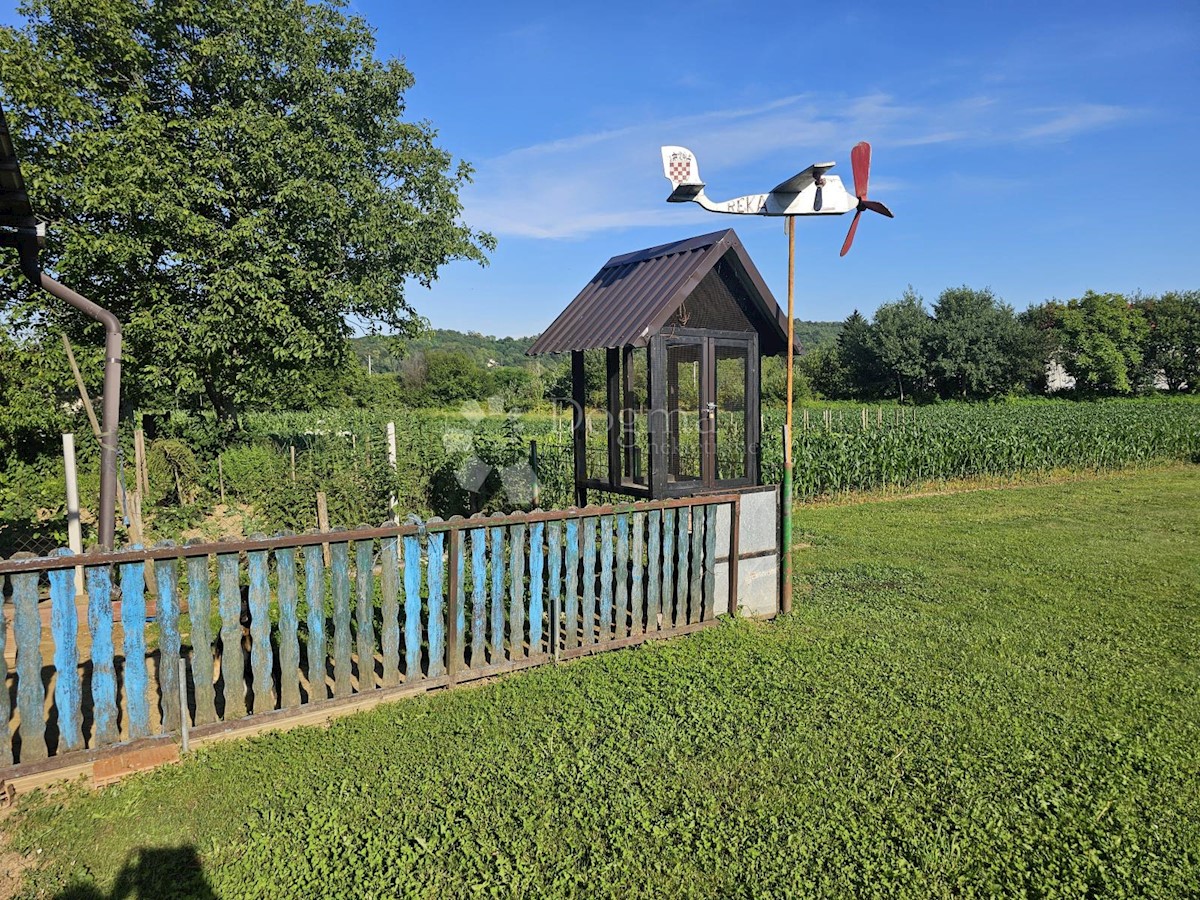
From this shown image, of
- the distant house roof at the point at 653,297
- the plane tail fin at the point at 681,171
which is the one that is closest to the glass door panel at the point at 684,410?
the distant house roof at the point at 653,297

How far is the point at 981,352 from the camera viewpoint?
48.2 metres

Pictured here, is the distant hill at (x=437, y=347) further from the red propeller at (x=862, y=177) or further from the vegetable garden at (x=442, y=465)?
the red propeller at (x=862, y=177)

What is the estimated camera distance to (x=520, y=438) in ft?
42.2

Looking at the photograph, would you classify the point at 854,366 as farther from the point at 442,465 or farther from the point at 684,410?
the point at 684,410

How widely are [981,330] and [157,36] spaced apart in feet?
162

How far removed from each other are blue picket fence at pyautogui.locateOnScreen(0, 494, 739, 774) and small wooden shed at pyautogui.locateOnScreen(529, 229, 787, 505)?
783mm

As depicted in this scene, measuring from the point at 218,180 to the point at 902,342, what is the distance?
46.1 metres

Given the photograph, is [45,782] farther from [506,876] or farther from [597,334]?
[597,334]

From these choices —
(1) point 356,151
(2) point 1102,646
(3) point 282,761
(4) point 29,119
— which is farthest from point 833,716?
(4) point 29,119

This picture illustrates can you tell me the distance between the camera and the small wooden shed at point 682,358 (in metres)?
6.34

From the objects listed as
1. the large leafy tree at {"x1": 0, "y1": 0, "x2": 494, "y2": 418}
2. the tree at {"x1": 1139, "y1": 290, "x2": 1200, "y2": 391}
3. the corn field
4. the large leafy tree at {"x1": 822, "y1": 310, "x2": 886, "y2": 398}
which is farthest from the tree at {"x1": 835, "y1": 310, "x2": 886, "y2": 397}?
the large leafy tree at {"x1": 0, "y1": 0, "x2": 494, "y2": 418}

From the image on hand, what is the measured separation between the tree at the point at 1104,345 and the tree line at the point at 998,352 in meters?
0.07

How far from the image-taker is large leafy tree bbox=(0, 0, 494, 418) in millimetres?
12508

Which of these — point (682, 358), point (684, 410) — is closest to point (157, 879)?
point (684, 410)
